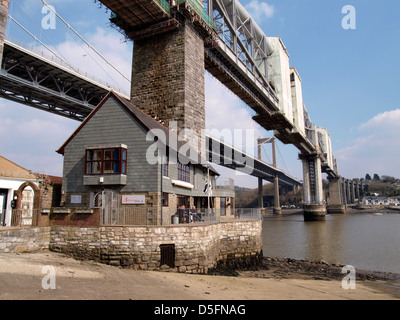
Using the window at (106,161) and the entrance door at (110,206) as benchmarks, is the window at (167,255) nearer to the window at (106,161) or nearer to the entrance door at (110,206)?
the entrance door at (110,206)

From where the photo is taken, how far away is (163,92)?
32.0m

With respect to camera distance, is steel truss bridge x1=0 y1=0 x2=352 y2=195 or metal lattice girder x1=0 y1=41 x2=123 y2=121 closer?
steel truss bridge x1=0 y1=0 x2=352 y2=195

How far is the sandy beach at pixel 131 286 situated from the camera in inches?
388

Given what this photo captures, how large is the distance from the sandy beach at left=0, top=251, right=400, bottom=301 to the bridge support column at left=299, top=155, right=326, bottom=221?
7353 cm

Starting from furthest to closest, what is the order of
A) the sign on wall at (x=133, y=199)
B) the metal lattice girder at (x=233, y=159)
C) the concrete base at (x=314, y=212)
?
the metal lattice girder at (x=233, y=159)
the concrete base at (x=314, y=212)
the sign on wall at (x=133, y=199)

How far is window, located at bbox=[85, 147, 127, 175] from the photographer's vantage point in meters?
18.8

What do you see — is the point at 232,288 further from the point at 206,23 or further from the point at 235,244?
the point at 206,23

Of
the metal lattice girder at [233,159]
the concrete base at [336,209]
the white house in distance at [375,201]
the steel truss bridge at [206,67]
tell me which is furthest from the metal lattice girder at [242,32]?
the white house in distance at [375,201]

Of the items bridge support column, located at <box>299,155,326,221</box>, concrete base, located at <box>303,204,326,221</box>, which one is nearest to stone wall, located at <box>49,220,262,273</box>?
concrete base, located at <box>303,204,326,221</box>

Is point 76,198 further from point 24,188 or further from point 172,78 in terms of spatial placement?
point 172,78

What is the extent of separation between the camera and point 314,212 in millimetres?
87500

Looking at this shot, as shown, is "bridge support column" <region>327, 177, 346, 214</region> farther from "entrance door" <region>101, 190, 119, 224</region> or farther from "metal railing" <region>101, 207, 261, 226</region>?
"entrance door" <region>101, 190, 119, 224</region>
